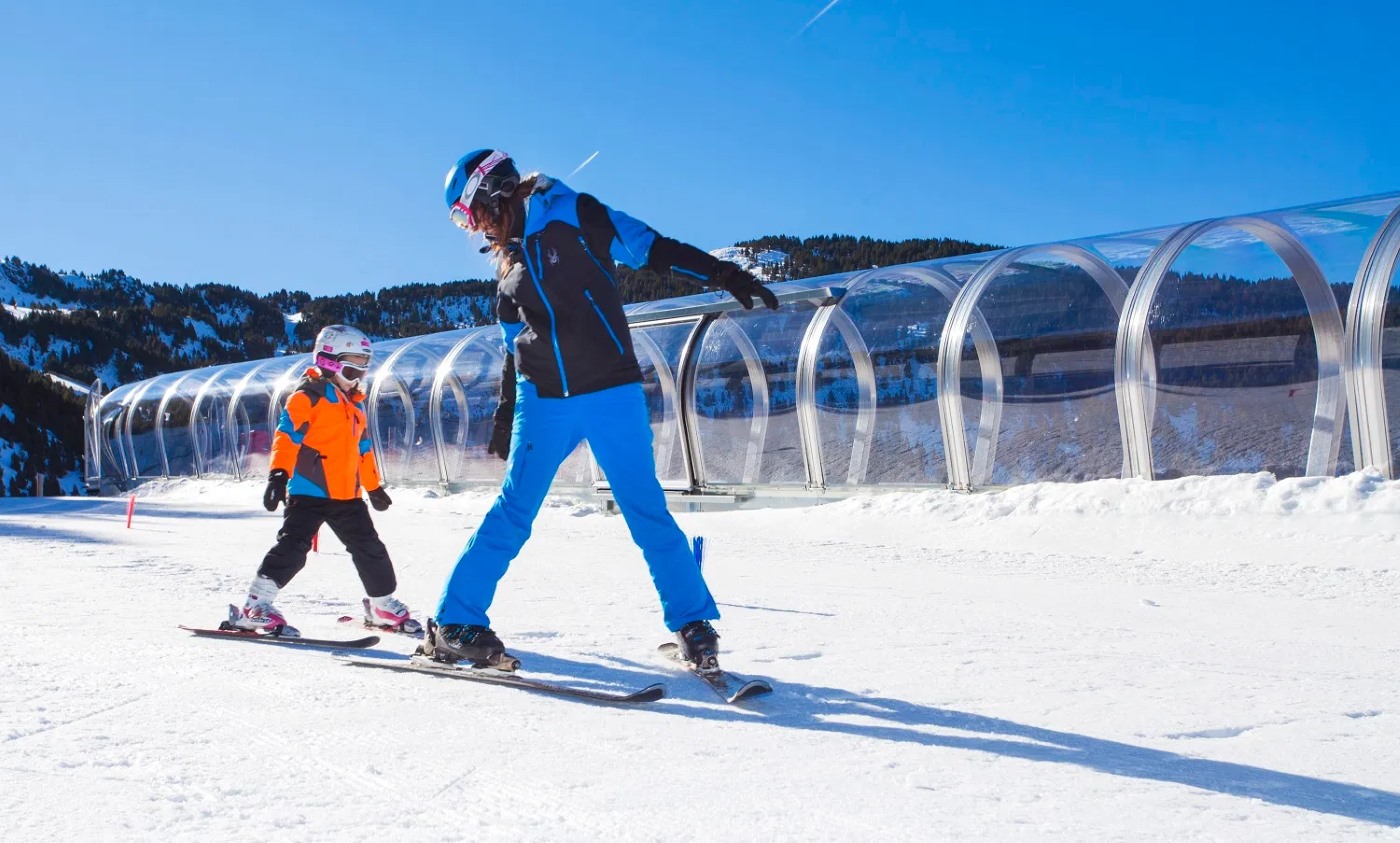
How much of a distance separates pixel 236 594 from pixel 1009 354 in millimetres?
6707

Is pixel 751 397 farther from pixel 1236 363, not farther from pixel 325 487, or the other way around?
pixel 325 487

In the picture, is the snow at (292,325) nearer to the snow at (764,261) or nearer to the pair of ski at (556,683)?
the snow at (764,261)

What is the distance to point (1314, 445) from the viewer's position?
730cm

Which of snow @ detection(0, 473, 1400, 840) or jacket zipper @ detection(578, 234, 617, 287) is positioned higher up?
jacket zipper @ detection(578, 234, 617, 287)

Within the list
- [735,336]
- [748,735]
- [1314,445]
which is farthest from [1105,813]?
[735,336]

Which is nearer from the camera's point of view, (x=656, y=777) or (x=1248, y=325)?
(x=656, y=777)

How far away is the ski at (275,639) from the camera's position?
391 cm

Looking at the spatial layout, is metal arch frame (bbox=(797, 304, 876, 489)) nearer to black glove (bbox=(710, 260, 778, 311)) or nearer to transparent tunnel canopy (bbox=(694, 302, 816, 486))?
transparent tunnel canopy (bbox=(694, 302, 816, 486))

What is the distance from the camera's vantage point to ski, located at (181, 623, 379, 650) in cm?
391

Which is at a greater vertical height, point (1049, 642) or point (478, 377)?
point (478, 377)

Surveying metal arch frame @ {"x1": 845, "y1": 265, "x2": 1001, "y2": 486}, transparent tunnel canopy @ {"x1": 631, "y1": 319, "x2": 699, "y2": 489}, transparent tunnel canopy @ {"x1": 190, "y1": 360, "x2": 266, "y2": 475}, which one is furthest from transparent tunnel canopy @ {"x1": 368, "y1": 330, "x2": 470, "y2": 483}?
metal arch frame @ {"x1": 845, "y1": 265, "x2": 1001, "y2": 486}

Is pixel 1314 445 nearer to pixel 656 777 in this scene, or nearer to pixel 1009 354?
pixel 1009 354

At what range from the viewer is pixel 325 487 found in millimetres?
4516

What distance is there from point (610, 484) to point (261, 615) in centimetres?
197
